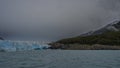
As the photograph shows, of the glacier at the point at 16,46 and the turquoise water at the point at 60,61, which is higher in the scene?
the glacier at the point at 16,46

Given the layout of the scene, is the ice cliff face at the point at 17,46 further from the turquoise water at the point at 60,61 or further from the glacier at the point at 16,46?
the turquoise water at the point at 60,61

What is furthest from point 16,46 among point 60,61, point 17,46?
point 60,61

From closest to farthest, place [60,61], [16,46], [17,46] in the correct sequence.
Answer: [60,61]
[16,46]
[17,46]

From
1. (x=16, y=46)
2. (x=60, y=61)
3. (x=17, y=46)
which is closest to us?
(x=60, y=61)

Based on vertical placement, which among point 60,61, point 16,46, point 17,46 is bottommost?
point 60,61

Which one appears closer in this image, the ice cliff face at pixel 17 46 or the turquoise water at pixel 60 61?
the turquoise water at pixel 60 61

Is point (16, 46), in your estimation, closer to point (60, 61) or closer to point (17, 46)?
point (17, 46)

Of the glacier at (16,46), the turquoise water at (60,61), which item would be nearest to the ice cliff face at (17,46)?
the glacier at (16,46)

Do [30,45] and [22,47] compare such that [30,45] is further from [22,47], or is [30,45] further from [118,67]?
[118,67]

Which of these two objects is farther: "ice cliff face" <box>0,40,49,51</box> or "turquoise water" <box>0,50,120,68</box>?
"ice cliff face" <box>0,40,49,51</box>

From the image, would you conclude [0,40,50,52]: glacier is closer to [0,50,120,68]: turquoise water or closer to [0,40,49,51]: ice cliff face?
[0,40,49,51]: ice cliff face

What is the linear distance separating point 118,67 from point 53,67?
688 cm

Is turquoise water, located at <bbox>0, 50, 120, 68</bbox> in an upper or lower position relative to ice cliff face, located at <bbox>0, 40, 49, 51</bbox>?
lower

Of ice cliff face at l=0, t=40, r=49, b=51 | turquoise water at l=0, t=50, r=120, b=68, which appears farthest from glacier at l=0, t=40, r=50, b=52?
turquoise water at l=0, t=50, r=120, b=68
